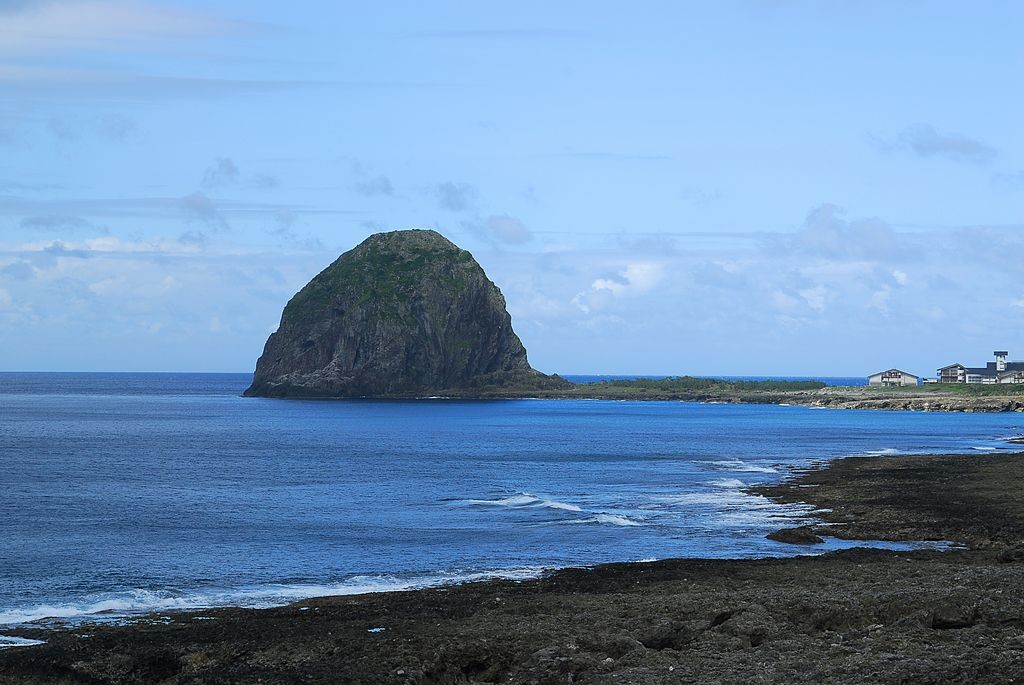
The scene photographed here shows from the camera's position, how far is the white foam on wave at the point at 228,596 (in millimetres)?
31000

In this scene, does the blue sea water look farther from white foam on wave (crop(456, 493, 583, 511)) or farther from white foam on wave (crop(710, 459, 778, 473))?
white foam on wave (crop(710, 459, 778, 473))

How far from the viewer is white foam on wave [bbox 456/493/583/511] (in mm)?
57969

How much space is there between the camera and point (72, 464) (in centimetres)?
8362

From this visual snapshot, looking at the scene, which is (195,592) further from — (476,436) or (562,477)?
(476,436)

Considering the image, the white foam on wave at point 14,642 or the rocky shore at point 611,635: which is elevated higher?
the rocky shore at point 611,635

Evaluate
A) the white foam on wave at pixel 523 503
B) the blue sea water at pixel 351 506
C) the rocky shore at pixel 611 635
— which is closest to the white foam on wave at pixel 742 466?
the blue sea water at pixel 351 506

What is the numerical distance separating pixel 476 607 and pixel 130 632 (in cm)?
908

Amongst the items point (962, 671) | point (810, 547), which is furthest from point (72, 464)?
point (962, 671)

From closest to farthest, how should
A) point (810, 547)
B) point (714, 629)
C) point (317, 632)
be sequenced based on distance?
point (714, 629) < point (317, 632) < point (810, 547)

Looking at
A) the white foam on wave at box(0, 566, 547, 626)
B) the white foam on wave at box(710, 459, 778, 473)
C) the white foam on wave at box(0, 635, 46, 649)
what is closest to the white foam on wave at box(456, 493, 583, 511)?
the white foam on wave at box(0, 566, 547, 626)

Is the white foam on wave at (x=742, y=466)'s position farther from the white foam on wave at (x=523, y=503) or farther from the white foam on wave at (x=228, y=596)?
the white foam on wave at (x=228, y=596)

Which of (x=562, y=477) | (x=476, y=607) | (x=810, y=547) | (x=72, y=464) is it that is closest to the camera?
(x=476, y=607)

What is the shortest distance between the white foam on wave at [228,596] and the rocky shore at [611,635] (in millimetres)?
1720

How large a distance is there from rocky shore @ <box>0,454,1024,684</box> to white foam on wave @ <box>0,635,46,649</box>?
23.1 inches
